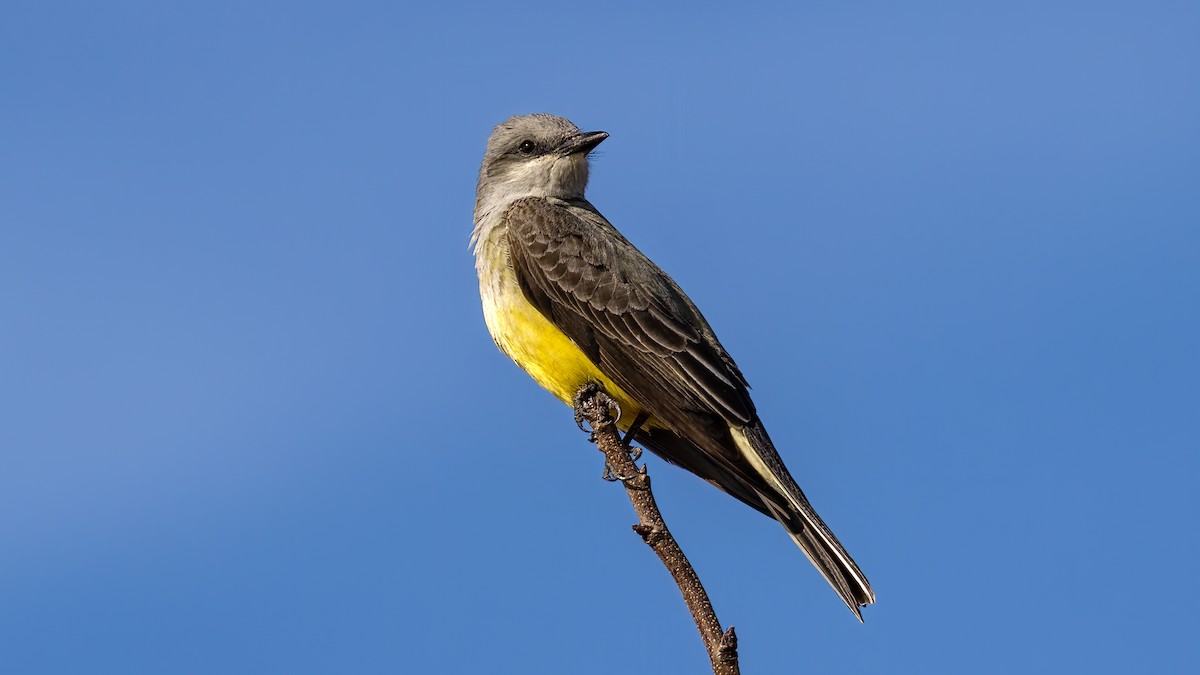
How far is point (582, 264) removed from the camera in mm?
9219

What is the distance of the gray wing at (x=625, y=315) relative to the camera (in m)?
8.53

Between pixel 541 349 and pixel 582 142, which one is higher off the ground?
pixel 582 142

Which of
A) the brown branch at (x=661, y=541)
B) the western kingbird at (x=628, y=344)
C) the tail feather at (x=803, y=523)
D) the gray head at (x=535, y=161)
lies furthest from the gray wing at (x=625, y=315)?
the brown branch at (x=661, y=541)

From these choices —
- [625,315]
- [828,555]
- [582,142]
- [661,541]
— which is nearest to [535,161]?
[582,142]

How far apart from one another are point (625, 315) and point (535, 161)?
2.39 metres

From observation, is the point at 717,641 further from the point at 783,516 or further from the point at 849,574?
the point at 783,516

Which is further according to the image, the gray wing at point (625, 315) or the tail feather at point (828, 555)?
the gray wing at point (625, 315)

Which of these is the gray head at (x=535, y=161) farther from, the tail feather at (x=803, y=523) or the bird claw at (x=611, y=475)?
the bird claw at (x=611, y=475)

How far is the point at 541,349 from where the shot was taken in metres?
8.70

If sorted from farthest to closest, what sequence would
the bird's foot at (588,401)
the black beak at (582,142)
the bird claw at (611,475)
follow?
1. the black beak at (582,142)
2. the bird's foot at (588,401)
3. the bird claw at (611,475)

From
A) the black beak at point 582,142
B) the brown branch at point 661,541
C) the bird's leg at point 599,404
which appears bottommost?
the brown branch at point 661,541

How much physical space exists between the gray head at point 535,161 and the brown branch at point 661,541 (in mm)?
3559

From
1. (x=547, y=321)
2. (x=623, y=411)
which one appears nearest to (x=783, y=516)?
(x=623, y=411)

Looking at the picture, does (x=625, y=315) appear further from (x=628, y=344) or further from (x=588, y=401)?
(x=588, y=401)
